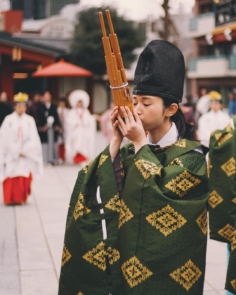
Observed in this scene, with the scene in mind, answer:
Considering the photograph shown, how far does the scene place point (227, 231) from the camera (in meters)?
4.10

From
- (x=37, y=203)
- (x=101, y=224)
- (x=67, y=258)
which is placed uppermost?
(x=101, y=224)

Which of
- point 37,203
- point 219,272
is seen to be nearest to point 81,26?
point 37,203

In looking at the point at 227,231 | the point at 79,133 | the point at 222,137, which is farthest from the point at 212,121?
the point at 227,231

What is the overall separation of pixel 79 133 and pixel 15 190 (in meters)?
5.21

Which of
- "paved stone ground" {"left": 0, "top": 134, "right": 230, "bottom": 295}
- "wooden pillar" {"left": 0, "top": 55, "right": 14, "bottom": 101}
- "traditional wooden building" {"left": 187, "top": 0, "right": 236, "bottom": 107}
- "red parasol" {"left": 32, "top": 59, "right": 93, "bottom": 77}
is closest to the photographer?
"paved stone ground" {"left": 0, "top": 134, "right": 230, "bottom": 295}

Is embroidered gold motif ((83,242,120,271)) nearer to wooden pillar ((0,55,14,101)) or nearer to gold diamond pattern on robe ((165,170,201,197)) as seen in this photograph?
gold diamond pattern on robe ((165,170,201,197))

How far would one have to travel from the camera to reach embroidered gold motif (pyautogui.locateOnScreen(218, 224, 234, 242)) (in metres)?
4.07

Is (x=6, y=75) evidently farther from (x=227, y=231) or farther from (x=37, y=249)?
(x=227, y=231)

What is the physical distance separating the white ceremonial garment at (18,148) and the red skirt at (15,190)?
0.08 m

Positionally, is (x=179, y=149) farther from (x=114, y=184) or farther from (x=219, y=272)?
(x=219, y=272)

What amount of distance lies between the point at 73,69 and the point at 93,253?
15229 millimetres

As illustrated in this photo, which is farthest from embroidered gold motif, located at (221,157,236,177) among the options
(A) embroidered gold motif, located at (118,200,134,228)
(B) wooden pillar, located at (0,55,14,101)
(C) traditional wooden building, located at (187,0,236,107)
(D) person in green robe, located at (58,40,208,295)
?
(C) traditional wooden building, located at (187,0,236,107)

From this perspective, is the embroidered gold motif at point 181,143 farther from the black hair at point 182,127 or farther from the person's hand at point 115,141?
the person's hand at point 115,141

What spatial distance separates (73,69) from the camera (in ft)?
57.9
